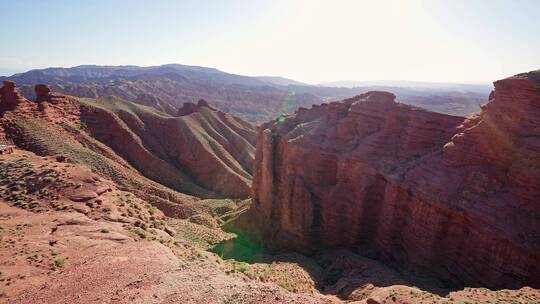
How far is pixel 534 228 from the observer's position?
22547 millimetres

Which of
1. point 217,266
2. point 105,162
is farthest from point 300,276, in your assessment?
point 105,162

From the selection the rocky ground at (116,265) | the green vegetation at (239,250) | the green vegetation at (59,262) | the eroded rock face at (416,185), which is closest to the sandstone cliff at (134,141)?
the green vegetation at (239,250)

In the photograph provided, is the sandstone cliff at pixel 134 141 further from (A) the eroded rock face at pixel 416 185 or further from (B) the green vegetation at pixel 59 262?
(B) the green vegetation at pixel 59 262

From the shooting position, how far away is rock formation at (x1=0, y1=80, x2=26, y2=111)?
167 ft

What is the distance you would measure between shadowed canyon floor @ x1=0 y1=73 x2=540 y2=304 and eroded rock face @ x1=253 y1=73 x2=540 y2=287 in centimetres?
11

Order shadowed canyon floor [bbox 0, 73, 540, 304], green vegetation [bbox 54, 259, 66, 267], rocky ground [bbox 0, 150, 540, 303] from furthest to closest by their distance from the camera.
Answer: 1. shadowed canyon floor [bbox 0, 73, 540, 304]
2. green vegetation [bbox 54, 259, 66, 267]
3. rocky ground [bbox 0, 150, 540, 303]

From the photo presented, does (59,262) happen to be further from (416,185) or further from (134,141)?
(134,141)

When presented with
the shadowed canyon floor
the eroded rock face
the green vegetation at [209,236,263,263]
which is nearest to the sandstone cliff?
the shadowed canyon floor

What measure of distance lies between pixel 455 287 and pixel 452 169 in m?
9.05

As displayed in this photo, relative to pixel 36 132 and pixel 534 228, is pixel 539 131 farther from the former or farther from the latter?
pixel 36 132

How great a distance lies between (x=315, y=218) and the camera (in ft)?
124

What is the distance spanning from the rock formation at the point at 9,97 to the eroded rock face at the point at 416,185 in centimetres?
3676

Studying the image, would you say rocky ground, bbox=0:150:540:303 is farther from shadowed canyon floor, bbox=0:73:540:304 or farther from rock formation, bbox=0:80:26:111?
rock formation, bbox=0:80:26:111

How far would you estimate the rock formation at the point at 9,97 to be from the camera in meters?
51.0
